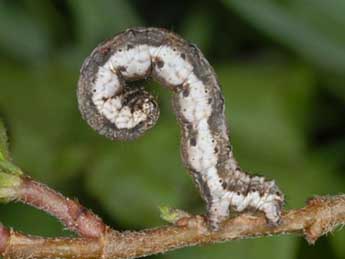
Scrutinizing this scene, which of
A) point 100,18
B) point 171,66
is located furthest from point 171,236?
point 100,18

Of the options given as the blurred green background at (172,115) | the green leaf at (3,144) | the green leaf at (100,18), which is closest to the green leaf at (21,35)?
the blurred green background at (172,115)

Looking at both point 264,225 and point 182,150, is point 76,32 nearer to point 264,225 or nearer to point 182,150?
point 182,150

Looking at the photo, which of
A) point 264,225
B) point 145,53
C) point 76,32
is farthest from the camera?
point 76,32

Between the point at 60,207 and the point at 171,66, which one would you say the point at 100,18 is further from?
the point at 60,207

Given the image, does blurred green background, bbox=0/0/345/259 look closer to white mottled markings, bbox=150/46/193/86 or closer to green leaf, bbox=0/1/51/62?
green leaf, bbox=0/1/51/62

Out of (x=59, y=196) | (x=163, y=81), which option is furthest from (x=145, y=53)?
(x=59, y=196)

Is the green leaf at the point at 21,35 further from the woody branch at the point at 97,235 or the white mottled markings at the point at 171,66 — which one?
the woody branch at the point at 97,235

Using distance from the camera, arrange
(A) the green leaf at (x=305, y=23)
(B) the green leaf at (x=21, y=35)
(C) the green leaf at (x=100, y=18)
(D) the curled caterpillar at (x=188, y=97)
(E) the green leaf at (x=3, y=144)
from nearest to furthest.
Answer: (E) the green leaf at (x=3, y=144), (D) the curled caterpillar at (x=188, y=97), (A) the green leaf at (x=305, y=23), (C) the green leaf at (x=100, y=18), (B) the green leaf at (x=21, y=35)

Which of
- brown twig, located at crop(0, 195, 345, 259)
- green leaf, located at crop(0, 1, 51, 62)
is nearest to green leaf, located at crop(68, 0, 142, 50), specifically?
green leaf, located at crop(0, 1, 51, 62)
